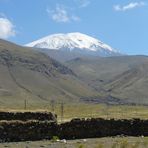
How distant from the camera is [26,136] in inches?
1261

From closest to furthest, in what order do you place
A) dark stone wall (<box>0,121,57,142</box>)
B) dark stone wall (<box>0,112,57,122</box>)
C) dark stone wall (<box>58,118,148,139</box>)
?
dark stone wall (<box>0,121,57,142</box>) → dark stone wall (<box>58,118,148,139</box>) → dark stone wall (<box>0,112,57,122</box>)

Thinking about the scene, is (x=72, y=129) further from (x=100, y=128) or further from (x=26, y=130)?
(x=26, y=130)

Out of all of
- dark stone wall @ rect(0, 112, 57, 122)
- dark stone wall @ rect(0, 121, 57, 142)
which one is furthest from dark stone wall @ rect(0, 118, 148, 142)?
dark stone wall @ rect(0, 112, 57, 122)

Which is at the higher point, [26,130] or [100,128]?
[100,128]

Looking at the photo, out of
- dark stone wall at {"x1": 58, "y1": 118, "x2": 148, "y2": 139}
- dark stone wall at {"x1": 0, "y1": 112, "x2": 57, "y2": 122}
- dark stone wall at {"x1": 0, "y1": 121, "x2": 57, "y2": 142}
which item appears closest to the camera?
dark stone wall at {"x1": 0, "y1": 121, "x2": 57, "y2": 142}

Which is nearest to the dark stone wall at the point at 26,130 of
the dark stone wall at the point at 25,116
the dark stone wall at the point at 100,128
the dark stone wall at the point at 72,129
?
the dark stone wall at the point at 72,129

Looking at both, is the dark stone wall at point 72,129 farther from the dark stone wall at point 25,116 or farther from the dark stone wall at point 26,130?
the dark stone wall at point 25,116

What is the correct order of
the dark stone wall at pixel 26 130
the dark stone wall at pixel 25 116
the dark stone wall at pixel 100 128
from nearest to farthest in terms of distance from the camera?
the dark stone wall at pixel 26 130 → the dark stone wall at pixel 100 128 → the dark stone wall at pixel 25 116

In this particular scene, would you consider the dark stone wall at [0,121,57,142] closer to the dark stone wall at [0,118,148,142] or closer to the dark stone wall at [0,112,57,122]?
the dark stone wall at [0,118,148,142]

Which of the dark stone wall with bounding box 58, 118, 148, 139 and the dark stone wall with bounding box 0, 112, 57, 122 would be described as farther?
the dark stone wall with bounding box 0, 112, 57, 122

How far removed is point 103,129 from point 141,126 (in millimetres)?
2777

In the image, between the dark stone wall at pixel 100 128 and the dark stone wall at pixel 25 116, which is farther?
the dark stone wall at pixel 25 116

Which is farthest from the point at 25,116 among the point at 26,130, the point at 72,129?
the point at 72,129

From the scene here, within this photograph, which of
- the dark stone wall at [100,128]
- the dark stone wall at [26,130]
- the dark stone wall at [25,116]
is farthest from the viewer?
the dark stone wall at [25,116]
